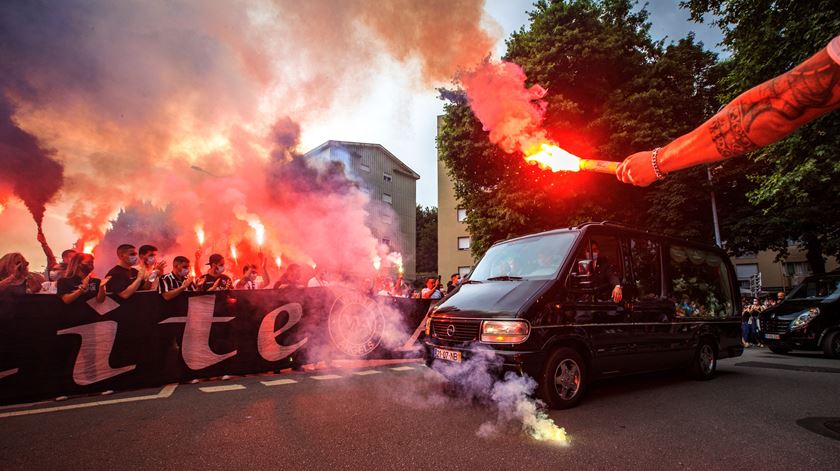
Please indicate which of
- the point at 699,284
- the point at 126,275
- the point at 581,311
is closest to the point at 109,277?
the point at 126,275

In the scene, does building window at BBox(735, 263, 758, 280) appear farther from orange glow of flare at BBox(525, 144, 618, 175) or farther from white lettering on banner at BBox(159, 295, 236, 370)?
white lettering on banner at BBox(159, 295, 236, 370)

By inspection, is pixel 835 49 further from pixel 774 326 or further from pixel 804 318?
pixel 774 326

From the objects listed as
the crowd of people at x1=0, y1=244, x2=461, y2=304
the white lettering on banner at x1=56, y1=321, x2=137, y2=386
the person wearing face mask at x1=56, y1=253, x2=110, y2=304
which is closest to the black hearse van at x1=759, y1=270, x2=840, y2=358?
the crowd of people at x1=0, y1=244, x2=461, y2=304

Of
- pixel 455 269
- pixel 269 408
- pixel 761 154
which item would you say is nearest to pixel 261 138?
pixel 269 408

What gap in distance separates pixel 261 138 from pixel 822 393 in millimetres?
16526

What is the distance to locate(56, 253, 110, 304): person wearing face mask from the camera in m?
5.84

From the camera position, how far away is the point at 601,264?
548 cm

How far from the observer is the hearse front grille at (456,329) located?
15.9ft

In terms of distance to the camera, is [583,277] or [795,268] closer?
[583,277]

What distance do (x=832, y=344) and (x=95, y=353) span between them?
14517 mm

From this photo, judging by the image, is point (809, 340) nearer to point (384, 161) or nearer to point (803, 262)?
point (384, 161)

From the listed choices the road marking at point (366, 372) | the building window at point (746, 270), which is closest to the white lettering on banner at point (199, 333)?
the road marking at point (366, 372)

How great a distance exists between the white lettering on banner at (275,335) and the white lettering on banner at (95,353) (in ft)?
6.29

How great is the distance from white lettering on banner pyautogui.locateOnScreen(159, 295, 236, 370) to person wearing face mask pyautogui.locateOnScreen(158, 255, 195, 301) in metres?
0.27
